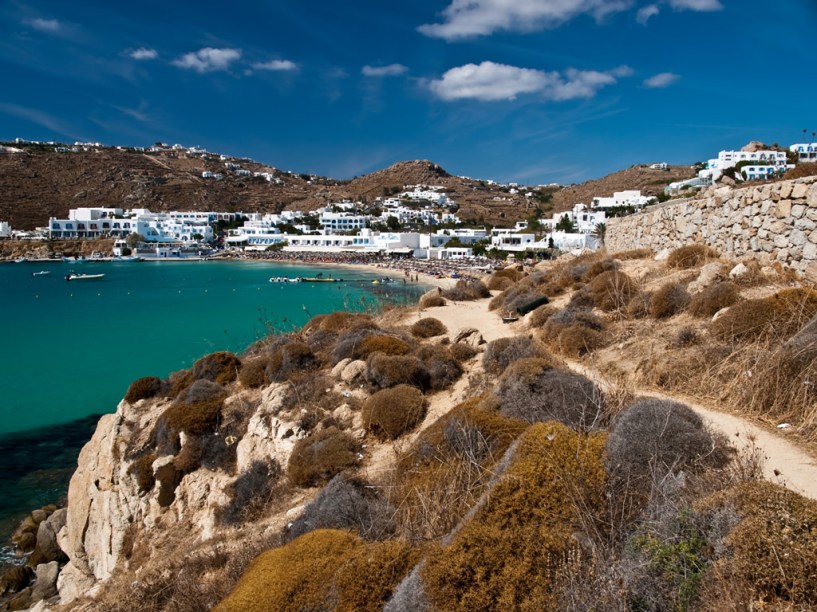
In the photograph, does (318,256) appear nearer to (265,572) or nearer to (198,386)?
(198,386)

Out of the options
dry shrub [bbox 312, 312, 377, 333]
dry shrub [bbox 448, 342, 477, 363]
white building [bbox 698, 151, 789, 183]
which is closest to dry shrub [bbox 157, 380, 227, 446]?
dry shrub [bbox 312, 312, 377, 333]

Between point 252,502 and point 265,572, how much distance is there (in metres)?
4.45

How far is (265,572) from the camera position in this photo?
3.66 m

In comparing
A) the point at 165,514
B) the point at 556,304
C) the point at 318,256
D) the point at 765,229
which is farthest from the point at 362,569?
the point at 318,256

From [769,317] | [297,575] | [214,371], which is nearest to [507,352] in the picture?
[769,317]

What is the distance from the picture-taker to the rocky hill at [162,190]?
4906 inches

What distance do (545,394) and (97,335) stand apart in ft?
126

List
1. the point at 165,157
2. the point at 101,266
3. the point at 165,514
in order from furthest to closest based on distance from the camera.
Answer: the point at 165,157 → the point at 101,266 → the point at 165,514

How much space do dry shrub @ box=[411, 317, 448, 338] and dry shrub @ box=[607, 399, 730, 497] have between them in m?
8.47

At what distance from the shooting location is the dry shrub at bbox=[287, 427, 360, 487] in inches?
287

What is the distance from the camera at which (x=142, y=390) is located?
12547 millimetres

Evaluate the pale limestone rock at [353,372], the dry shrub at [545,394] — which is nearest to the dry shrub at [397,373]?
the pale limestone rock at [353,372]

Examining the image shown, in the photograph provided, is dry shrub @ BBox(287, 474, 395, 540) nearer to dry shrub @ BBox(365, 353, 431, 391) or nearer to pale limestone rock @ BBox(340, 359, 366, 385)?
dry shrub @ BBox(365, 353, 431, 391)

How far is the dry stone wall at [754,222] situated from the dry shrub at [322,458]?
8857 millimetres
